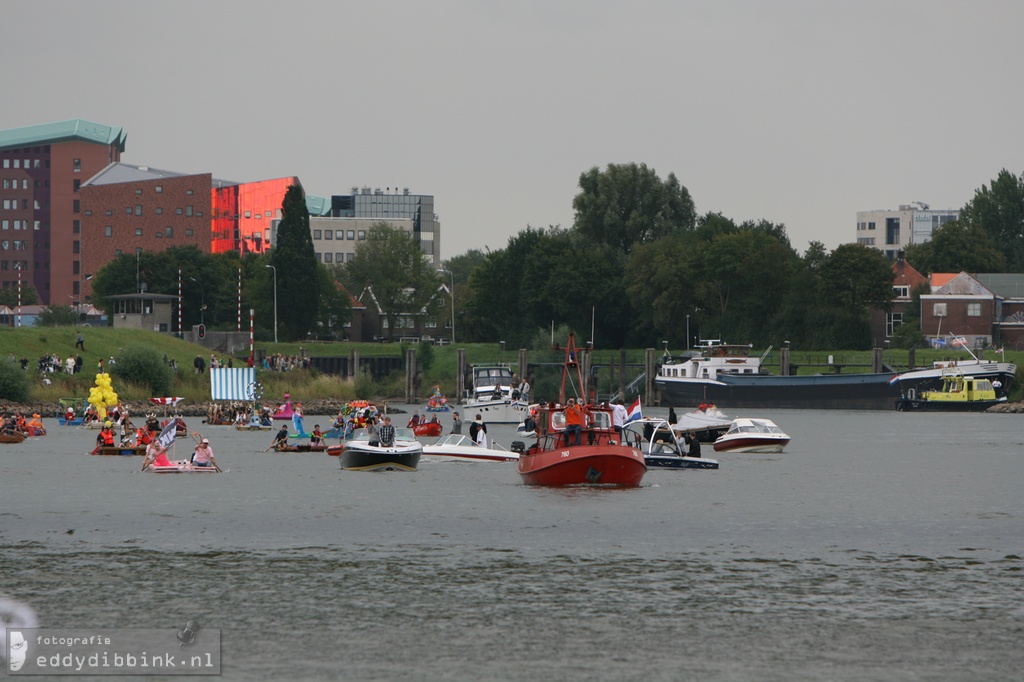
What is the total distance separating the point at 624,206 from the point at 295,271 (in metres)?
36.8

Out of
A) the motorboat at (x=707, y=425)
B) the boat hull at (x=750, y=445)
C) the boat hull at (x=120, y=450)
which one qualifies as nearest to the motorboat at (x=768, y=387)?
the motorboat at (x=707, y=425)

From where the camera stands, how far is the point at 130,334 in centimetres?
13412

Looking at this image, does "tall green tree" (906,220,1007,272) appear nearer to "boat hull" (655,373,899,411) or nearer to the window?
the window

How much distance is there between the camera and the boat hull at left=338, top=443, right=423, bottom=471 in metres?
61.1

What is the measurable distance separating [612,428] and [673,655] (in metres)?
26.2

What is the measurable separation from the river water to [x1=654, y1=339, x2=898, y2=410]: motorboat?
66406 mm

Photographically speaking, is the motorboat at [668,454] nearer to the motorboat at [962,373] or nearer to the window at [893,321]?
the motorboat at [962,373]

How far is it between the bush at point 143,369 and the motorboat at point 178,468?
51081 millimetres

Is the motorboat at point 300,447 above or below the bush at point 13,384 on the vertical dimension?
below

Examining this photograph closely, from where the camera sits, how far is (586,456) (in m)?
51.8

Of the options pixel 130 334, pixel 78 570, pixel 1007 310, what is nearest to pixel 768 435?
pixel 78 570

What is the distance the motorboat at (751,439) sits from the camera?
7525 centimetres

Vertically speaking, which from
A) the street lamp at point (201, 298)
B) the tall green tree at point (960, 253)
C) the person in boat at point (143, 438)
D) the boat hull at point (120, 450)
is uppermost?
the tall green tree at point (960, 253)

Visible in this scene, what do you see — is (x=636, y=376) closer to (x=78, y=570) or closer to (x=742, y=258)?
(x=742, y=258)
